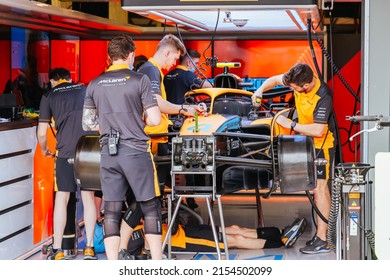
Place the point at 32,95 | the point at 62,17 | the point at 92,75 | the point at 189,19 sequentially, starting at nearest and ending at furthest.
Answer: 1. the point at 189,19
2. the point at 62,17
3. the point at 32,95
4. the point at 92,75

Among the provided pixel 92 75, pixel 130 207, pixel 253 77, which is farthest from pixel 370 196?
pixel 92 75

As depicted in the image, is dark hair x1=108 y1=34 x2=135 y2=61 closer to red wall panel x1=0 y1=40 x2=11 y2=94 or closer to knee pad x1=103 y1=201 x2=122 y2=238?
knee pad x1=103 y1=201 x2=122 y2=238

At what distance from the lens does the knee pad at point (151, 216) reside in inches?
232

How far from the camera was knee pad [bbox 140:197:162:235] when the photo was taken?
5.90 m

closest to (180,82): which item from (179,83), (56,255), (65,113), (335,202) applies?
(179,83)

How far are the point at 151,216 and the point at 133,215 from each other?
19.8 inches

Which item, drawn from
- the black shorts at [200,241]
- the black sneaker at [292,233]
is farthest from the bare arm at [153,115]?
the black sneaker at [292,233]

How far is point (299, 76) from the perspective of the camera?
Result: 7086 millimetres

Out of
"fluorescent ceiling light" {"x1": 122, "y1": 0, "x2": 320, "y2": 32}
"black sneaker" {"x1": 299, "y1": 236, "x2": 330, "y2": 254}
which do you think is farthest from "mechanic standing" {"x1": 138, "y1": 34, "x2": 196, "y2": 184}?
"black sneaker" {"x1": 299, "y1": 236, "x2": 330, "y2": 254}

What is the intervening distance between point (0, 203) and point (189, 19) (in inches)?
91.0

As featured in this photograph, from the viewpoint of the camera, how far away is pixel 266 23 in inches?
331

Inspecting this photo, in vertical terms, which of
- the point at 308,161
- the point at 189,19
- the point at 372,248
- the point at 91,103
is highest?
the point at 189,19

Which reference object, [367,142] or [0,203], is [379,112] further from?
[0,203]
